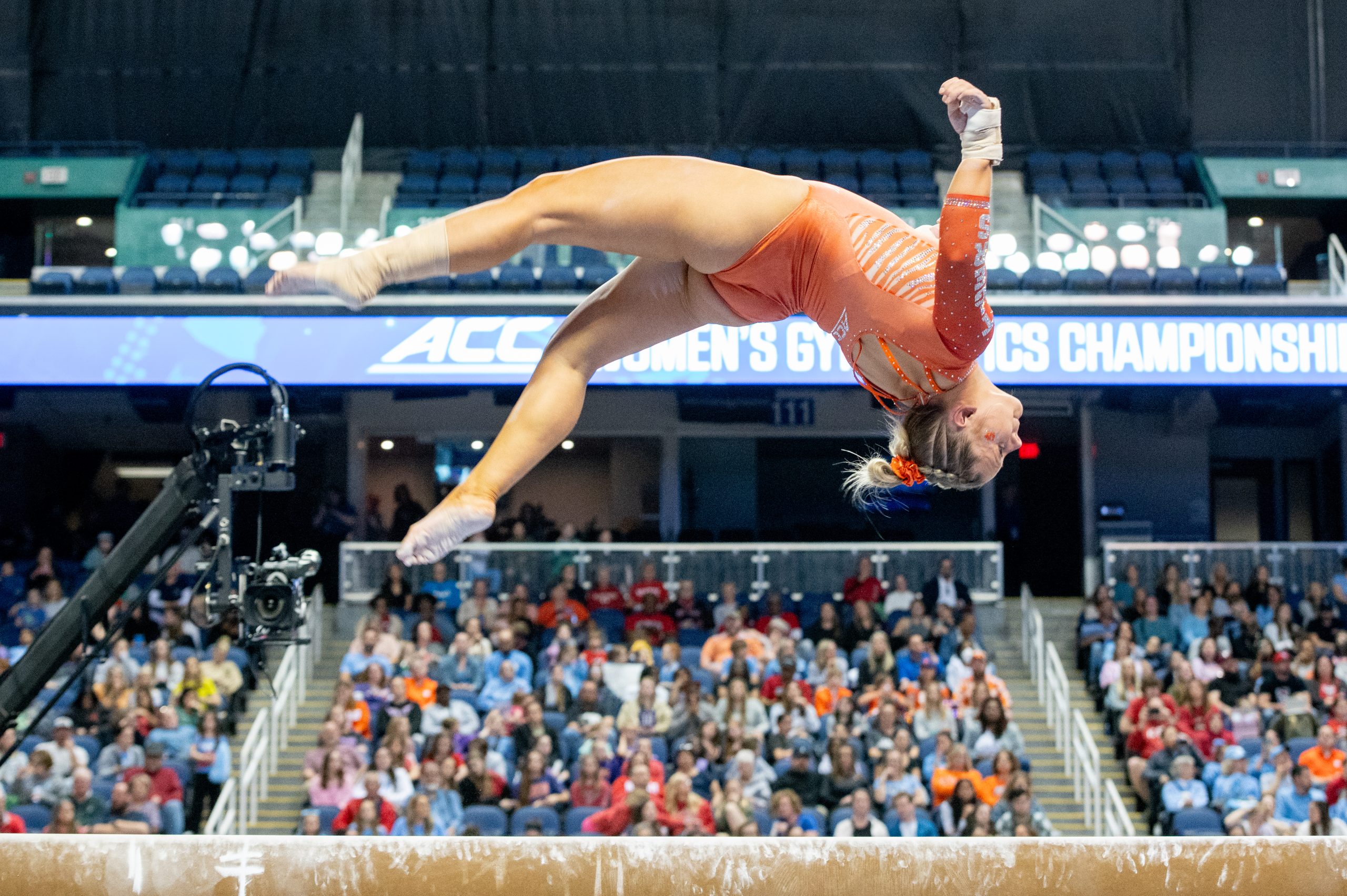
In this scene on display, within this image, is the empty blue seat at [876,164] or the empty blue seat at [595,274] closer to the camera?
the empty blue seat at [595,274]

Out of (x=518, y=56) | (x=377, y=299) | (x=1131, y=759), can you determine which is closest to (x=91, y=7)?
(x=518, y=56)

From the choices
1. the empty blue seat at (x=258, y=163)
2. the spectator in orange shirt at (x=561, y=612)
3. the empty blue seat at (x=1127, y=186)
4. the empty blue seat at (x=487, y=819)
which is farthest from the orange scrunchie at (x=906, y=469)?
the empty blue seat at (x=258, y=163)

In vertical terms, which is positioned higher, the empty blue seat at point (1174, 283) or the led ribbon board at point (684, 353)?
the empty blue seat at point (1174, 283)

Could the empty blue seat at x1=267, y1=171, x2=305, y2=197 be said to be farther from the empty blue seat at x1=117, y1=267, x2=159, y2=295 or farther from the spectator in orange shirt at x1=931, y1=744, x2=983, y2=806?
the spectator in orange shirt at x1=931, y1=744, x2=983, y2=806

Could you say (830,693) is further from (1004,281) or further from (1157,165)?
(1157,165)

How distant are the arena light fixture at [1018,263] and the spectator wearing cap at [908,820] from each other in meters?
5.04

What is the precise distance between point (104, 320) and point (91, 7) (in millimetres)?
6771

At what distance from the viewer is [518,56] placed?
16188mm

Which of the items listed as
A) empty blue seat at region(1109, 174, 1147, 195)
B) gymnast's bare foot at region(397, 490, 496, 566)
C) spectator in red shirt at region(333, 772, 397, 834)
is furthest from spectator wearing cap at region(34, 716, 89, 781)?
empty blue seat at region(1109, 174, 1147, 195)

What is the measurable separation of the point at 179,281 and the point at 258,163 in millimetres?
4482

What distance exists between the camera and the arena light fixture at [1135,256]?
1145cm

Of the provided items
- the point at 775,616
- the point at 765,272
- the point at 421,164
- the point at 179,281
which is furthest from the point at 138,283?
the point at 765,272

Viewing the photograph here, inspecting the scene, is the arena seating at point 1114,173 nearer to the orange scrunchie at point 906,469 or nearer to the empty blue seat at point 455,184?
the empty blue seat at point 455,184

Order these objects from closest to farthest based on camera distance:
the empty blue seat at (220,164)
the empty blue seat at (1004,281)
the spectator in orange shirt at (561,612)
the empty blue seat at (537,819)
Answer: the empty blue seat at (537,819)
the spectator in orange shirt at (561,612)
the empty blue seat at (1004,281)
the empty blue seat at (220,164)
